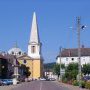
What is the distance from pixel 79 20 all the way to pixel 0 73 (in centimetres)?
8414

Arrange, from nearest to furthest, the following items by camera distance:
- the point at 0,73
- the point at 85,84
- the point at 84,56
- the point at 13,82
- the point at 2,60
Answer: the point at 85,84 → the point at 13,82 → the point at 0,73 → the point at 2,60 → the point at 84,56

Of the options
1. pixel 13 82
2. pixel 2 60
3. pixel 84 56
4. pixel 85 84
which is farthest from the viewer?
pixel 84 56

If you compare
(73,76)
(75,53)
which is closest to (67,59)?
(75,53)

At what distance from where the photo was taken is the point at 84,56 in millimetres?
182125

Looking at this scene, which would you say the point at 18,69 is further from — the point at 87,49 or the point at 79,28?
the point at 79,28

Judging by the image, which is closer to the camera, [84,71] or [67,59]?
[84,71]

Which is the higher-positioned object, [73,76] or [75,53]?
[75,53]

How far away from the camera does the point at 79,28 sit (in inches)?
2152

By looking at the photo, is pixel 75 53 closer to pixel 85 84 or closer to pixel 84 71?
pixel 84 71

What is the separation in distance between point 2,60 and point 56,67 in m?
19.7

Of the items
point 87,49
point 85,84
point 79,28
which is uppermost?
point 87,49

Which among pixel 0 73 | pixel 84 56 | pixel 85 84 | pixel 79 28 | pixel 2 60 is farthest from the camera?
pixel 84 56

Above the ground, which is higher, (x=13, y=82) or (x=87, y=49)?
(x=87, y=49)

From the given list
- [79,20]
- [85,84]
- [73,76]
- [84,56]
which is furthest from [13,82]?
[84,56]
